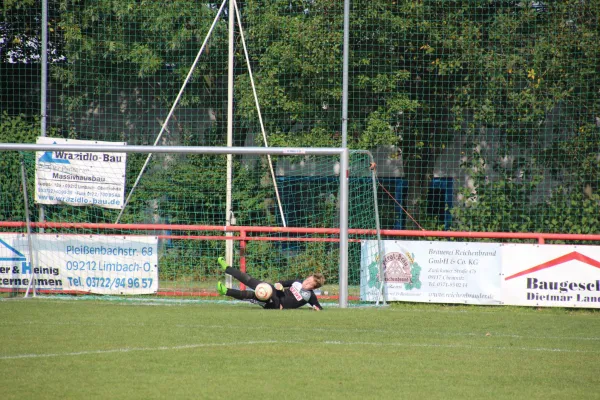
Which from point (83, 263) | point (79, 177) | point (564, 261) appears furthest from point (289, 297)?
point (79, 177)

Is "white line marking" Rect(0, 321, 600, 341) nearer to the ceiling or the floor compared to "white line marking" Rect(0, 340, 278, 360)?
nearer to the floor

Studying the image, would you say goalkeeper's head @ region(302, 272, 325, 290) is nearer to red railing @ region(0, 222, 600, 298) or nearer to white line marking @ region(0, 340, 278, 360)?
red railing @ region(0, 222, 600, 298)

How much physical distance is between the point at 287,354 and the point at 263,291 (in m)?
4.26

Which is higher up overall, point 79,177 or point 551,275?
point 79,177

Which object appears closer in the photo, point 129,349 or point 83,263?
point 129,349

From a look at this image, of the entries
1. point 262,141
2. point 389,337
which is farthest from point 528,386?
point 262,141

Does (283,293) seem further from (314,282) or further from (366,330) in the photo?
(366,330)

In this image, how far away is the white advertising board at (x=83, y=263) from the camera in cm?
1419

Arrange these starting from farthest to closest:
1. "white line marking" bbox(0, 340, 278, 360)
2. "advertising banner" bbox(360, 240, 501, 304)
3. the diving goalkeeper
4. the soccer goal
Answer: the soccer goal → "advertising banner" bbox(360, 240, 501, 304) → the diving goalkeeper → "white line marking" bbox(0, 340, 278, 360)

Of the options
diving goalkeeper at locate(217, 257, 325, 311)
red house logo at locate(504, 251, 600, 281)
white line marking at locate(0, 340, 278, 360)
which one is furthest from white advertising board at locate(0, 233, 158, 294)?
red house logo at locate(504, 251, 600, 281)

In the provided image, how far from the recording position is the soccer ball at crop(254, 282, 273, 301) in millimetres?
12078

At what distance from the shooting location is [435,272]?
14.1 meters

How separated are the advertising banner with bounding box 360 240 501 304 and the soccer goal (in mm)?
349

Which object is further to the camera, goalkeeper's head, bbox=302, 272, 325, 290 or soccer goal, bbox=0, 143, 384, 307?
soccer goal, bbox=0, 143, 384, 307
